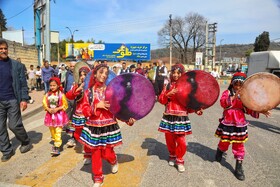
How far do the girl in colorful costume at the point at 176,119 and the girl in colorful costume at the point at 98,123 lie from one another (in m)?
0.80

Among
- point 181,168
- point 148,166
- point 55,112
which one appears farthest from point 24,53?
point 181,168

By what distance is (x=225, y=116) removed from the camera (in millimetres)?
4238

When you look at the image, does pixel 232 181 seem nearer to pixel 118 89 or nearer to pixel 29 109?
pixel 118 89

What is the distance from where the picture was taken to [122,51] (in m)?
43.5

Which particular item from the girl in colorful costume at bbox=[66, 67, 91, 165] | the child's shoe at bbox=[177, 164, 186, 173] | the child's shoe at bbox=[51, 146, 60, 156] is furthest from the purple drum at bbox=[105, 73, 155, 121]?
the child's shoe at bbox=[51, 146, 60, 156]

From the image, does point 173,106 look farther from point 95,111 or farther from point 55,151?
point 55,151

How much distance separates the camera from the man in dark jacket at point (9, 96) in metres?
4.68

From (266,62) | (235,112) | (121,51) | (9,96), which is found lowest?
(235,112)

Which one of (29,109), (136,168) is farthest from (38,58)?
(136,168)

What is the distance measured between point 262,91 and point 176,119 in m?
1.31

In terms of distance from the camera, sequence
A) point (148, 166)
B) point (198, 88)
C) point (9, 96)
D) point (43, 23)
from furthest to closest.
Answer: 1. point (43, 23)
2. point (9, 96)
3. point (148, 166)
4. point (198, 88)

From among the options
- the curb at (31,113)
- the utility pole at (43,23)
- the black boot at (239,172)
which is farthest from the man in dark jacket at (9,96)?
the utility pole at (43,23)

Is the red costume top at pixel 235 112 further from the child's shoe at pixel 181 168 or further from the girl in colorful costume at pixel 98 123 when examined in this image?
the girl in colorful costume at pixel 98 123

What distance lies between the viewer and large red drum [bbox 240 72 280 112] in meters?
3.83
